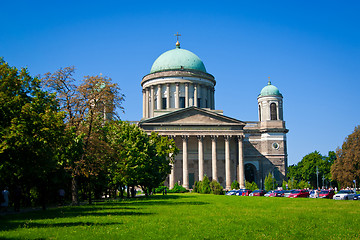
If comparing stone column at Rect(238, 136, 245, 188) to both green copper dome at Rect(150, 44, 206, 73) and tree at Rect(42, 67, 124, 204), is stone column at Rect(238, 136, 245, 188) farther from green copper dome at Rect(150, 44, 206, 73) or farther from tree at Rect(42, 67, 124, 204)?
tree at Rect(42, 67, 124, 204)

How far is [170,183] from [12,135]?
57.8 meters

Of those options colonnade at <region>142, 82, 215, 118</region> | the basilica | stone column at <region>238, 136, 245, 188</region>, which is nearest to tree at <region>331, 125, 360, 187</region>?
stone column at <region>238, 136, 245, 188</region>

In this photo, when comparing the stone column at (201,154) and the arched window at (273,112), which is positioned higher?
the arched window at (273,112)

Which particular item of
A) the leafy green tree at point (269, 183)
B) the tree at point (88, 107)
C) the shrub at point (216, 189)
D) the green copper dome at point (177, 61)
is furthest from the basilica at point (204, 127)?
the tree at point (88, 107)

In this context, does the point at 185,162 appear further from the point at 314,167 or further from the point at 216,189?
the point at 314,167

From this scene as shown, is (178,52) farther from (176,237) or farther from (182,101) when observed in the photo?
(176,237)

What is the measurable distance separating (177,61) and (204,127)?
2049cm

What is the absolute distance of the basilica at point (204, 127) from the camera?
3027 inches

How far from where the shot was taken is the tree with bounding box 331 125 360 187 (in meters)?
61.5

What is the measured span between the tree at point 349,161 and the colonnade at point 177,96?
106ft

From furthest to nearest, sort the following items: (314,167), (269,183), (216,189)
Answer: (314,167), (269,183), (216,189)

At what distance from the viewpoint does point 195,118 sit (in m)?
77.4

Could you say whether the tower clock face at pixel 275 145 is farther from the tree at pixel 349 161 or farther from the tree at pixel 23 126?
the tree at pixel 23 126

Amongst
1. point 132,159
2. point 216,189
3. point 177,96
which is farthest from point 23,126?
point 177,96
